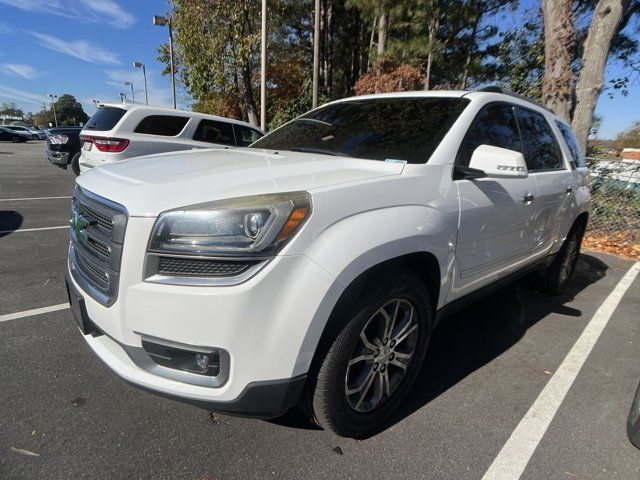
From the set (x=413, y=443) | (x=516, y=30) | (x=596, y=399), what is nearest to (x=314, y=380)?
(x=413, y=443)

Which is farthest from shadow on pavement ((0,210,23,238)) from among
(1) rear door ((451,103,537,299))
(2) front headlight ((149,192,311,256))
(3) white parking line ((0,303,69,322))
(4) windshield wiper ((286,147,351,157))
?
(1) rear door ((451,103,537,299))

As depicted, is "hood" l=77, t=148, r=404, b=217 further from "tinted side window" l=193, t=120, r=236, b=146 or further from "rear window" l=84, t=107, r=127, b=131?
"tinted side window" l=193, t=120, r=236, b=146

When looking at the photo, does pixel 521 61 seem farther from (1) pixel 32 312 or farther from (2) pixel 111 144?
(1) pixel 32 312

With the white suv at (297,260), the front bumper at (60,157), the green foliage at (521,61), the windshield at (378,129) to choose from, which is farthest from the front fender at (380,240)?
the green foliage at (521,61)

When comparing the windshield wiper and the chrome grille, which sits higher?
the windshield wiper

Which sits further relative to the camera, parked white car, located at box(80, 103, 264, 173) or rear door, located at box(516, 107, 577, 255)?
parked white car, located at box(80, 103, 264, 173)

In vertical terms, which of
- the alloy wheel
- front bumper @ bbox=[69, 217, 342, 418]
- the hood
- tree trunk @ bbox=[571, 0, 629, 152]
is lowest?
the alloy wheel

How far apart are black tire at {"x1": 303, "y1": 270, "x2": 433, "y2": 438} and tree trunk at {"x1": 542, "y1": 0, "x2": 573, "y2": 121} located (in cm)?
750

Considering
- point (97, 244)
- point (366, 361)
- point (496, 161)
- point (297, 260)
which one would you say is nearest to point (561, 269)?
point (496, 161)

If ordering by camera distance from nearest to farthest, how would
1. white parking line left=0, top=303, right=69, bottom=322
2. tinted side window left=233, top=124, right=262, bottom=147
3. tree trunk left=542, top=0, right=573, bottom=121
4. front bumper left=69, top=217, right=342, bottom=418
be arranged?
front bumper left=69, top=217, right=342, bottom=418, white parking line left=0, top=303, right=69, bottom=322, tree trunk left=542, top=0, right=573, bottom=121, tinted side window left=233, top=124, right=262, bottom=147

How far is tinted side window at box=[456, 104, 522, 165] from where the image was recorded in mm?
2613

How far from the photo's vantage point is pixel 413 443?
2.16m

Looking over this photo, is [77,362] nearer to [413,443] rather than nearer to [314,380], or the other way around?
[314,380]

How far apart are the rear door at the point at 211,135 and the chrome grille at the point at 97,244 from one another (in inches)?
247
